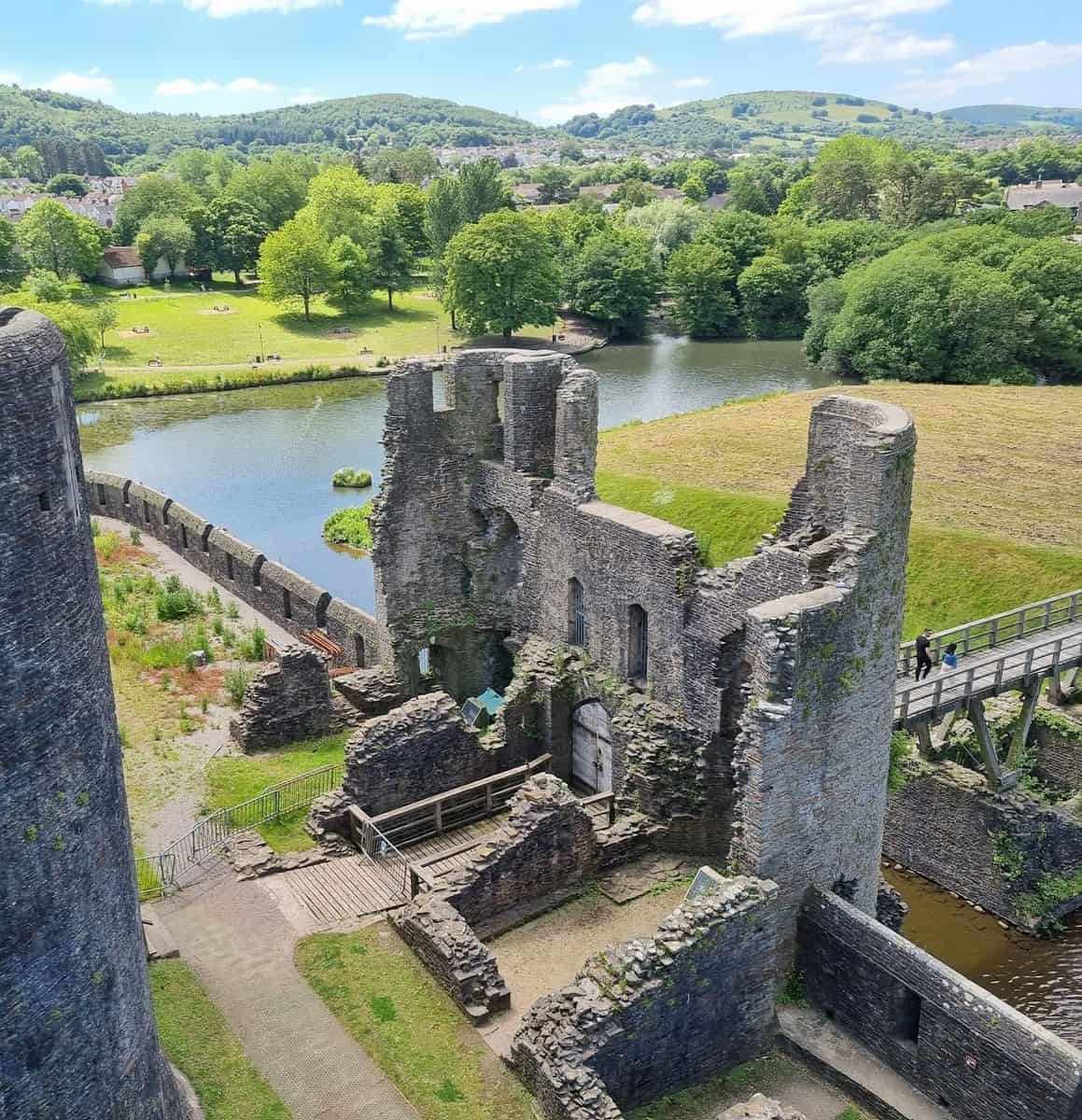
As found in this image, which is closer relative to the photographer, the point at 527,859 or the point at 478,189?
the point at 527,859

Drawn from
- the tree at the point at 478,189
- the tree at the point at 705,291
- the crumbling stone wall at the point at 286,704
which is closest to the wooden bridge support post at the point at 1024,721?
the crumbling stone wall at the point at 286,704

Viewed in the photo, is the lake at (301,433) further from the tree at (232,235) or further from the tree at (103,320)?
the tree at (232,235)

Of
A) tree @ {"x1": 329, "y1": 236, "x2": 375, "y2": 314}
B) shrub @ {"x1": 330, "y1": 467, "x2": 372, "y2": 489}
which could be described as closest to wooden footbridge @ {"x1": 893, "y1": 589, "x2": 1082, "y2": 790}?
shrub @ {"x1": 330, "y1": 467, "x2": 372, "y2": 489}

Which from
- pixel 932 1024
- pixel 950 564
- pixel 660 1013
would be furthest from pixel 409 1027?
pixel 950 564

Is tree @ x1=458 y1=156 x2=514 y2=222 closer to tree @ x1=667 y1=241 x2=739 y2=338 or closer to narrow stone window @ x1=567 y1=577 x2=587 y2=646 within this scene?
tree @ x1=667 y1=241 x2=739 y2=338

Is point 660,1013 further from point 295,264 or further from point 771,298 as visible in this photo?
point 295,264

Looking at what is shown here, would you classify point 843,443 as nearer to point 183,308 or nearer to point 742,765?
point 742,765
